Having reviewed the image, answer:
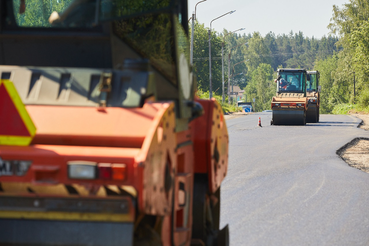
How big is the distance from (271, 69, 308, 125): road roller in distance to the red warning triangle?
2886 cm

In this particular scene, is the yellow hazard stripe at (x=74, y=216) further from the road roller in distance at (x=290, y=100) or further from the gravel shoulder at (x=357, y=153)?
the road roller in distance at (x=290, y=100)

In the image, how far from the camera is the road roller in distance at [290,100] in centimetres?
3145

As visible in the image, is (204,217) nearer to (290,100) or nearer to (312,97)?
(290,100)

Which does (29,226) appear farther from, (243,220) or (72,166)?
(243,220)

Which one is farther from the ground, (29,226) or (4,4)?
(4,4)

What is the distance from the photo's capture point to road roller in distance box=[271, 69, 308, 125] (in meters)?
31.5

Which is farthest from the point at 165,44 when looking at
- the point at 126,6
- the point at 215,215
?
the point at 215,215

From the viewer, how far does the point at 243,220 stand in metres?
7.94

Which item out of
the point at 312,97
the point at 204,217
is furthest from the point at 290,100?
the point at 204,217

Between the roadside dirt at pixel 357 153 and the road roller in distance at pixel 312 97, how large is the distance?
41.0 feet

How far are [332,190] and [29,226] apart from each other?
8.06 metres

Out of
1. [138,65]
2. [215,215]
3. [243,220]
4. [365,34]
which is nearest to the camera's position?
[138,65]

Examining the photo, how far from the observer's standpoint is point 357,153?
17438 mm

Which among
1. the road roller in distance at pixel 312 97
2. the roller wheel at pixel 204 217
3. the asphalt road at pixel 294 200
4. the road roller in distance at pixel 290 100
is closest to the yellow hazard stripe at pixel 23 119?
the roller wheel at pixel 204 217
